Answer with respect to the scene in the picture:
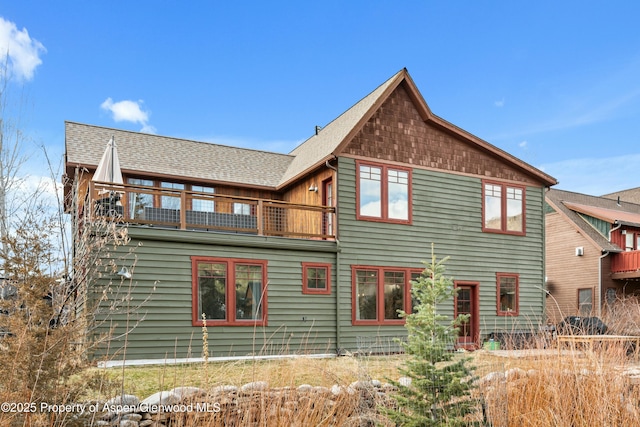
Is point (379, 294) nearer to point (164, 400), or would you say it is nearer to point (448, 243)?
point (448, 243)

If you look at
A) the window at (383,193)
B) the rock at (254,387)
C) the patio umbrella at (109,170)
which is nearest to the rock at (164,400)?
the rock at (254,387)

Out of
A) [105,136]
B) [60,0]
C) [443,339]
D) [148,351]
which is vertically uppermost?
[60,0]

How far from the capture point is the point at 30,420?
13.4 feet

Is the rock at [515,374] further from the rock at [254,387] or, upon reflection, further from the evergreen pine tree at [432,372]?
the rock at [254,387]

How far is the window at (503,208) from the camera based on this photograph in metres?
15.2

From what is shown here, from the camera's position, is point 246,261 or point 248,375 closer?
point 248,375

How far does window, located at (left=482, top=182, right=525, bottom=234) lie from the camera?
15.2 metres

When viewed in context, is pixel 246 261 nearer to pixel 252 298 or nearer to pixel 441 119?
pixel 252 298

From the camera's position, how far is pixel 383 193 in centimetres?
1363

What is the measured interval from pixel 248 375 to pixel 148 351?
480 centimetres

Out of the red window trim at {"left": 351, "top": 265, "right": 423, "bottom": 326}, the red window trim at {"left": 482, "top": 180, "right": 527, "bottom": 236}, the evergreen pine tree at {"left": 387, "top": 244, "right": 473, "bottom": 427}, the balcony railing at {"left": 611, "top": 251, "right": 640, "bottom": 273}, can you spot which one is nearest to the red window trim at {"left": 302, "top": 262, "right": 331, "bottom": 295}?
the red window trim at {"left": 351, "top": 265, "right": 423, "bottom": 326}

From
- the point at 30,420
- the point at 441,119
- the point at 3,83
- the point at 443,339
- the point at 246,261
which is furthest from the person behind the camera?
the point at 441,119

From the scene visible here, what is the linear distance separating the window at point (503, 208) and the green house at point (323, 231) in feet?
0.14

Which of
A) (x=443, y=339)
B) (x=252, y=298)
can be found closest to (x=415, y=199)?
(x=252, y=298)
